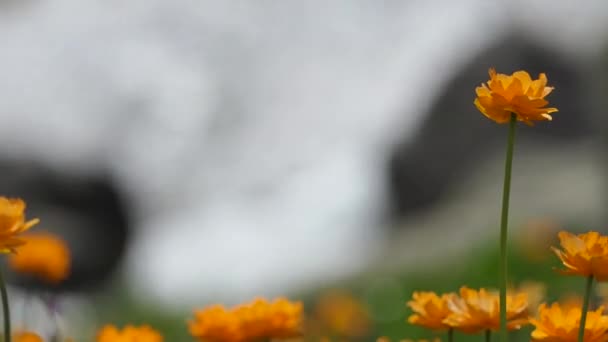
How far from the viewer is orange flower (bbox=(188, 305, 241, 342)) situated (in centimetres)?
99

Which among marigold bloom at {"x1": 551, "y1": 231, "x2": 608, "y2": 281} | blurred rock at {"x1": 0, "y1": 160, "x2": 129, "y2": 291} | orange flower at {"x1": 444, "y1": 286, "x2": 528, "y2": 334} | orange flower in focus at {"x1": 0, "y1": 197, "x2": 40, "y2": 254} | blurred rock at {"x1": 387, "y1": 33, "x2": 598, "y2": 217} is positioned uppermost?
blurred rock at {"x1": 387, "y1": 33, "x2": 598, "y2": 217}

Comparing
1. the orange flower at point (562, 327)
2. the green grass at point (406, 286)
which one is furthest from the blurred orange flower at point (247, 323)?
the green grass at point (406, 286)

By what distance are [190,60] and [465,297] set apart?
4624mm

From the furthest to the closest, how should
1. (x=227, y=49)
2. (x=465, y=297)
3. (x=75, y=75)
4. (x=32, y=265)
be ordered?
(x=227, y=49) → (x=75, y=75) → (x=32, y=265) → (x=465, y=297)

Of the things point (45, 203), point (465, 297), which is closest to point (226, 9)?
point (45, 203)

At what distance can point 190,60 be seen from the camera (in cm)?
543

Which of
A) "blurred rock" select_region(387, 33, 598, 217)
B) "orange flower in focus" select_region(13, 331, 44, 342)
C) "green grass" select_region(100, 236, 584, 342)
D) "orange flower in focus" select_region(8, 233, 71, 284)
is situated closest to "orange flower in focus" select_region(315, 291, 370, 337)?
"green grass" select_region(100, 236, 584, 342)

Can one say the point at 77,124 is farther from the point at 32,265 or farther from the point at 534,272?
the point at 32,265

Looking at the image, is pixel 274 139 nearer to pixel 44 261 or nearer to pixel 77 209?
pixel 77 209

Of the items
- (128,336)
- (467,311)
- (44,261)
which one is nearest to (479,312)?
(467,311)

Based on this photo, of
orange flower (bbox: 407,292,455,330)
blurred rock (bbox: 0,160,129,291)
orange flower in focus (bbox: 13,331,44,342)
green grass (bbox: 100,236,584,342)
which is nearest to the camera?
orange flower (bbox: 407,292,455,330)

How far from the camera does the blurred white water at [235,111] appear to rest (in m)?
4.98

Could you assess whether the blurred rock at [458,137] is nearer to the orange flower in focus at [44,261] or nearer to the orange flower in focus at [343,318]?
the orange flower in focus at [343,318]

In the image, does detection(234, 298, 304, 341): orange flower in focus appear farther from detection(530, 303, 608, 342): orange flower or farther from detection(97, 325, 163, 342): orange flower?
detection(530, 303, 608, 342): orange flower
